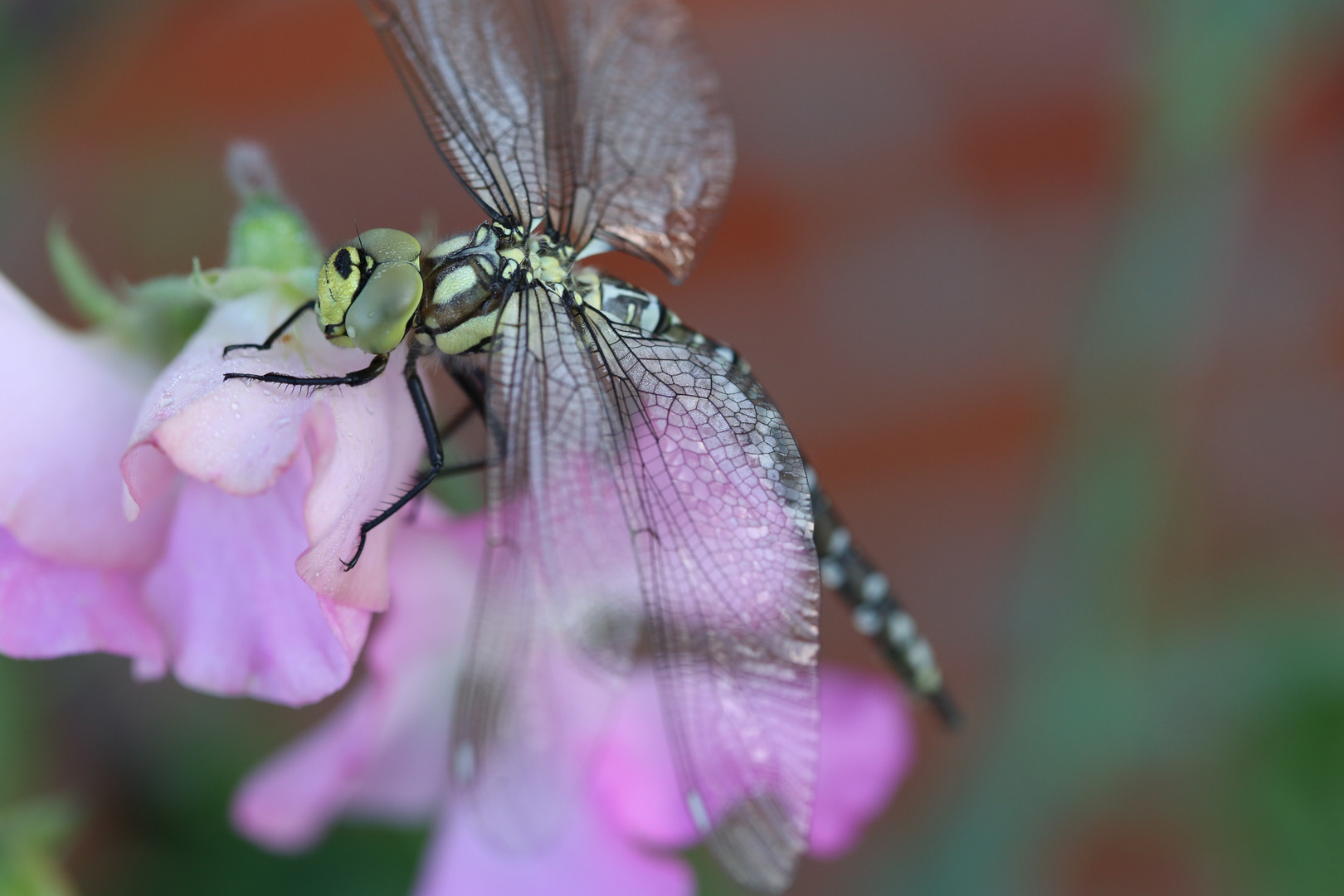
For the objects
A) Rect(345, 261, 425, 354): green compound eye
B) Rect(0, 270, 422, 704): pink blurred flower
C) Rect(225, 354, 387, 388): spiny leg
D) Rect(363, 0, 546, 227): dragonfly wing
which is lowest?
Rect(0, 270, 422, 704): pink blurred flower

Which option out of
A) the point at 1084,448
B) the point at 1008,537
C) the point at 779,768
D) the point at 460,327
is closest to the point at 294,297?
the point at 460,327

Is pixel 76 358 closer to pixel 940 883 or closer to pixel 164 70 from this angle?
pixel 940 883

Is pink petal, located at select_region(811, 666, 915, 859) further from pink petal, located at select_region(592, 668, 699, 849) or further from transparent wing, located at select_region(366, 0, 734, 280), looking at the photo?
transparent wing, located at select_region(366, 0, 734, 280)

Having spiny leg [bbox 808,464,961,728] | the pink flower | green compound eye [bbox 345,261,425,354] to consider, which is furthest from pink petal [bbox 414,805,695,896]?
green compound eye [bbox 345,261,425,354]

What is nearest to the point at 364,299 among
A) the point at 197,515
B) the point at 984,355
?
the point at 197,515

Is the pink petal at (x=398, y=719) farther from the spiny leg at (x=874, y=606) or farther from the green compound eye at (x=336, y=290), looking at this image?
the spiny leg at (x=874, y=606)

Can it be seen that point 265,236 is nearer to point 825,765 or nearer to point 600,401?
A: point 600,401
